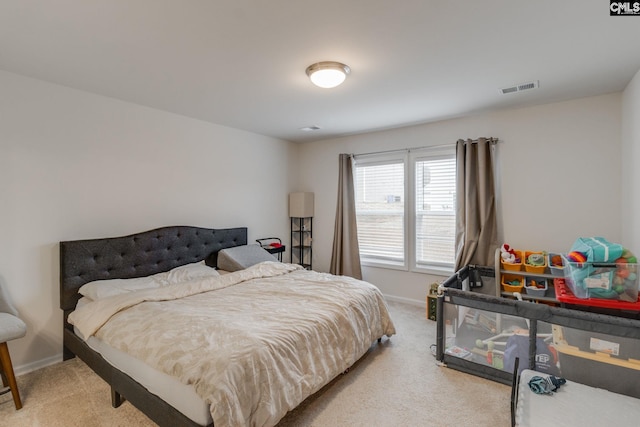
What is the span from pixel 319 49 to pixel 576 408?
8.72ft

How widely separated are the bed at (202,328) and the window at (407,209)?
4.79 feet

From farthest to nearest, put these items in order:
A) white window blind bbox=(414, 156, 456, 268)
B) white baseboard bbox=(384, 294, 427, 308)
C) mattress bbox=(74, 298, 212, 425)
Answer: white baseboard bbox=(384, 294, 427, 308)
white window blind bbox=(414, 156, 456, 268)
mattress bbox=(74, 298, 212, 425)

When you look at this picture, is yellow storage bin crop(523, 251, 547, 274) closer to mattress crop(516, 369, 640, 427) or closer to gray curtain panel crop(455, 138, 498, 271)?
gray curtain panel crop(455, 138, 498, 271)

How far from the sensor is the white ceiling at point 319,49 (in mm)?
1624

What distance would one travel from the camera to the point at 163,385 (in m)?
1.60

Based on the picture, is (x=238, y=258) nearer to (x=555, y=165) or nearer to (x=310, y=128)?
(x=310, y=128)

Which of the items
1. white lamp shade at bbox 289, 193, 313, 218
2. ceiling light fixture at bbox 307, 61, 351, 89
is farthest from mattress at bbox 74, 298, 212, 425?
white lamp shade at bbox 289, 193, 313, 218

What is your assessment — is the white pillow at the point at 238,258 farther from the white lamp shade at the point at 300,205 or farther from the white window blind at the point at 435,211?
the white window blind at the point at 435,211

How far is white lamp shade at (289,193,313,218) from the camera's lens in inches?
188

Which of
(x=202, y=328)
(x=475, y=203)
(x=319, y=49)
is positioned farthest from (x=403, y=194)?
(x=202, y=328)

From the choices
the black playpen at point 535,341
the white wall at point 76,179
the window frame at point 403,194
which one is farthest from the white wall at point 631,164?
the white wall at point 76,179

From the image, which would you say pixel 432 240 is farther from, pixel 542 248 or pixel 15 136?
pixel 15 136

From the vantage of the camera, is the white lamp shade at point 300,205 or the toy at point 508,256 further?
the white lamp shade at point 300,205

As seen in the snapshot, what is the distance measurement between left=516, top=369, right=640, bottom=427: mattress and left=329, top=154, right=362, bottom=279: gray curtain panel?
274 cm
